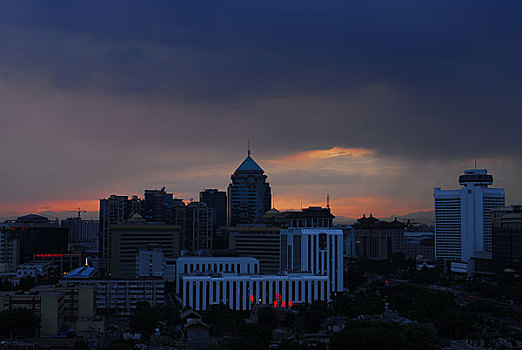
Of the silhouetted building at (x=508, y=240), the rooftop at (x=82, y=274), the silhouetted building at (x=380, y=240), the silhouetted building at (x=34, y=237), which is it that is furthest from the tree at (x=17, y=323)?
the silhouetted building at (x=380, y=240)

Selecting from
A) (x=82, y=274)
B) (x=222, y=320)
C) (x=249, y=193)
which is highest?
(x=249, y=193)

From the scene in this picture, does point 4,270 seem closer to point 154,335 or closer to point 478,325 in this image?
point 154,335

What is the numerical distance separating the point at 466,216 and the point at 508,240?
91.1ft

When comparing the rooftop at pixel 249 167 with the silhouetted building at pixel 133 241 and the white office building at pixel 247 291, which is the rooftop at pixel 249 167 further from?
the white office building at pixel 247 291

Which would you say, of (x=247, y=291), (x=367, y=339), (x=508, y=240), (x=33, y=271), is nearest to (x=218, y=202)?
(x=33, y=271)

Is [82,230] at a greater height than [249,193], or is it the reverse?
[249,193]

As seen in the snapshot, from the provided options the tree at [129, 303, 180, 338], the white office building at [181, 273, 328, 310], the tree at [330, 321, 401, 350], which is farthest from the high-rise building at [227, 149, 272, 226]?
the tree at [330, 321, 401, 350]

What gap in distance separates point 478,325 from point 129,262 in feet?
147

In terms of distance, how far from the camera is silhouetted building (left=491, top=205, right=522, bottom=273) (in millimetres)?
85312

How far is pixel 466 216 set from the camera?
375ft

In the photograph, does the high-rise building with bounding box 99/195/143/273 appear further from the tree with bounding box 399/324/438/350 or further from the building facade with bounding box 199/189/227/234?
the tree with bounding box 399/324/438/350

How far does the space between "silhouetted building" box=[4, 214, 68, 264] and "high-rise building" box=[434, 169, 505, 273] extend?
6622 centimetres

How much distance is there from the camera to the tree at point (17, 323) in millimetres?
42625

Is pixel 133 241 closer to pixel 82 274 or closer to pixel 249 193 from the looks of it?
pixel 82 274
